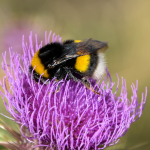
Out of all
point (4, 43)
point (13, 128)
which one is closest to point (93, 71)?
point (13, 128)

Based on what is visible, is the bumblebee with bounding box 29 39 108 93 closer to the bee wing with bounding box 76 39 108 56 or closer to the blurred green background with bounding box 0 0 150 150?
the bee wing with bounding box 76 39 108 56

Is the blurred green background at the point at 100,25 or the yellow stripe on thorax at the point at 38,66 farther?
the blurred green background at the point at 100,25

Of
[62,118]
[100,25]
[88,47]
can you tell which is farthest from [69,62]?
[100,25]

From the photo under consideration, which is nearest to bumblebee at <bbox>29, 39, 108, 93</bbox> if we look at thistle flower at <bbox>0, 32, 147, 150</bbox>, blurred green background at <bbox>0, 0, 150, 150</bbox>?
thistle flower at <bbox>0, 32, 147, 150</bbox>

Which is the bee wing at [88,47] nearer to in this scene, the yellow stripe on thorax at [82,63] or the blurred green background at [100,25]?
the yellow stripe on thorax at [82,63]

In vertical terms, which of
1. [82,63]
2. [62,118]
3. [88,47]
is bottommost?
[62,118]

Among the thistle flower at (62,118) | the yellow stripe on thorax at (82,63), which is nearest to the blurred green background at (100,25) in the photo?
the thistle flower at (62,118)

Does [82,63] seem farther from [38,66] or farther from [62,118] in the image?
[62,118]

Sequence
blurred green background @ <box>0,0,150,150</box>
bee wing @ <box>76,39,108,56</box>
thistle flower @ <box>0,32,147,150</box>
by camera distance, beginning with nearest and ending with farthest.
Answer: thistle flower @ <box>0,32,147,150</box> < bee wing @ <box>76,39,108,56</box> < blurred green background @ <box>0,0,150,150</box>
